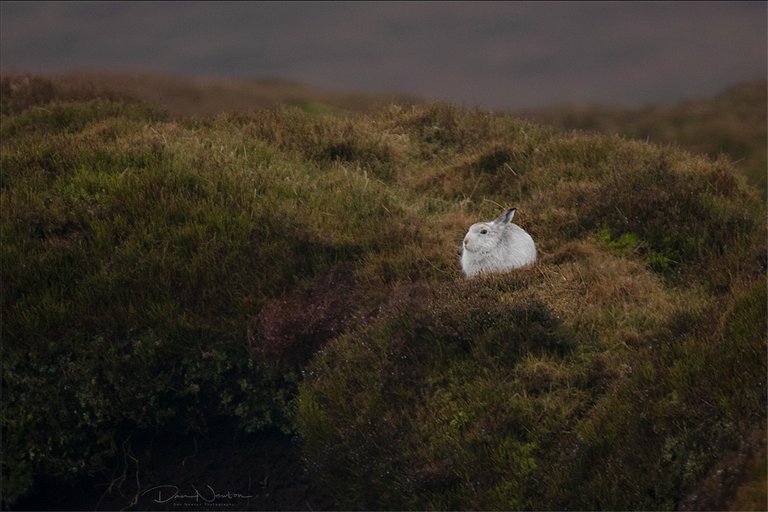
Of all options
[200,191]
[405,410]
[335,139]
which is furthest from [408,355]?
[335,139]

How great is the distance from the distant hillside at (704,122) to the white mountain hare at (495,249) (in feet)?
64.5

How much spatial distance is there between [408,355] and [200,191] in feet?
12.8

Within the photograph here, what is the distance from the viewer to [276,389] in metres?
9.65

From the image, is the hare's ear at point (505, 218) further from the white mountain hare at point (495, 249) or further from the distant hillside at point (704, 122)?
the distant hillside at point (704, 122)

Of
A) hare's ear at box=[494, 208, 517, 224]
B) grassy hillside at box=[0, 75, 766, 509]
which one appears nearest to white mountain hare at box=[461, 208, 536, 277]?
hare's ear at box=[494, 208, 517, 224]

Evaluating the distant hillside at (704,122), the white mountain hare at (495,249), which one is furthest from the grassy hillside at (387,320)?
the distant hillside at (704,122)

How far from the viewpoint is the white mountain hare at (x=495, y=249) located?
32.4 feet

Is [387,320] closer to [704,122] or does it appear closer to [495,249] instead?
[495,249]

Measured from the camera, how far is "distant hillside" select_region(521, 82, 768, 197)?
32000mm

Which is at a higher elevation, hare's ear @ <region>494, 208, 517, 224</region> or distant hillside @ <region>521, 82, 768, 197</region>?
hare's ear @ <region>494, 208, 517, 224</region>

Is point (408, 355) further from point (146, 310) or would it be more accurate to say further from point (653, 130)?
point (653, 130)

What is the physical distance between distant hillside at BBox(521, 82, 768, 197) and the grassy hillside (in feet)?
59.8

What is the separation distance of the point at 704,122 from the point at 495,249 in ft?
95.1

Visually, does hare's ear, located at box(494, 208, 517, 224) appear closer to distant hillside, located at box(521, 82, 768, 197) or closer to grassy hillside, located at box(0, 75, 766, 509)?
grassy hillside, located at box(0, 75, 766, 509)
